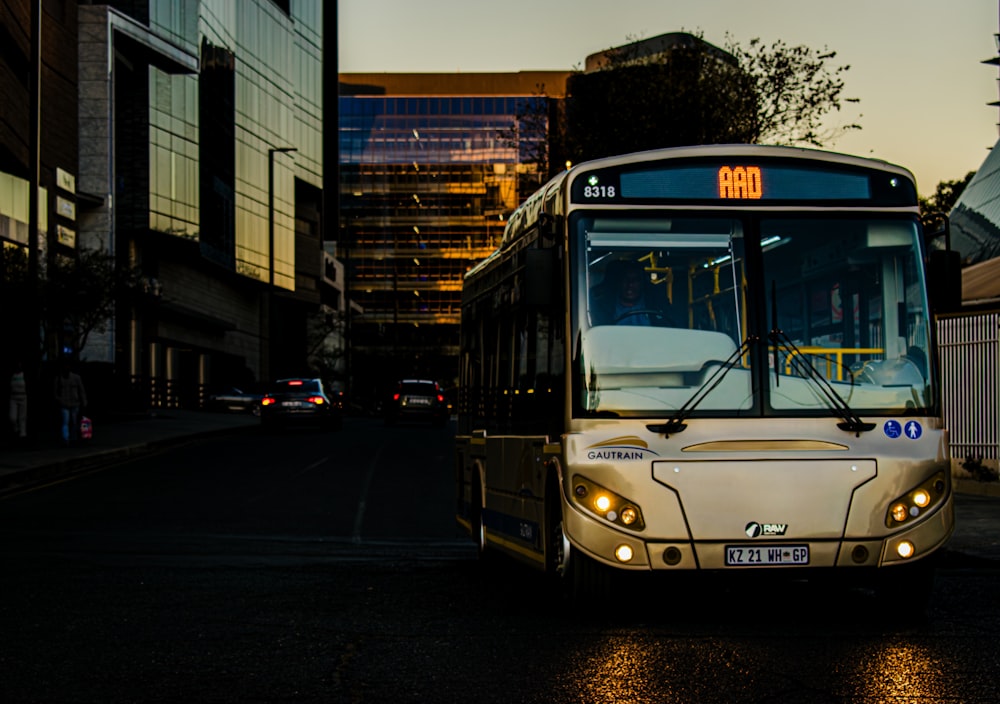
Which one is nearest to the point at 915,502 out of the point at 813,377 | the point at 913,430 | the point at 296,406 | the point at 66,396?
the point at 913,430

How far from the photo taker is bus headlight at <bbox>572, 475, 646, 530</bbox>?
8.67 meters

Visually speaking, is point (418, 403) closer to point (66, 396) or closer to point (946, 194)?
point (66, 396)

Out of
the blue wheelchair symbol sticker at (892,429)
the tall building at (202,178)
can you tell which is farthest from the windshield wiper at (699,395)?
the tall building at (202,178)

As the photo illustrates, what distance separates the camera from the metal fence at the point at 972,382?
1989 centimetres

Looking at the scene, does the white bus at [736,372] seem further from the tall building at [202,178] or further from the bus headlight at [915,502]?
the tall building at [202,178]

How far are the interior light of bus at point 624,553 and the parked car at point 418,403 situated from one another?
4078 centimetres

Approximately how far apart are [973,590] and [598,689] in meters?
4.88

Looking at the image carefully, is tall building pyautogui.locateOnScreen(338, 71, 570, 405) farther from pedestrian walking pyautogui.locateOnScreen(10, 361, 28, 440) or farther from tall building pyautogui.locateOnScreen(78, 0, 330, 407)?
pedestrian walking pyautogui.locateOnScreen(10, 361, 28, 440)

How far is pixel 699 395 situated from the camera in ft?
29.3

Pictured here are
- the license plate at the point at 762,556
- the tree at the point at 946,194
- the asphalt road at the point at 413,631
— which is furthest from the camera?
the tree at the point at 946,194

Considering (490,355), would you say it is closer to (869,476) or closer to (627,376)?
(627,376)

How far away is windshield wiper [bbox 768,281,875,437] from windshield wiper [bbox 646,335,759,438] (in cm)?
14

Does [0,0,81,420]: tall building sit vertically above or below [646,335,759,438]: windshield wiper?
above

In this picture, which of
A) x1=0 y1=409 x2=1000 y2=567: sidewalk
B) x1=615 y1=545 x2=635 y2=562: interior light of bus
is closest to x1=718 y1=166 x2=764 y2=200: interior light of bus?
x1=615 y1=545 x2=635 y2=562: interior light of bus
